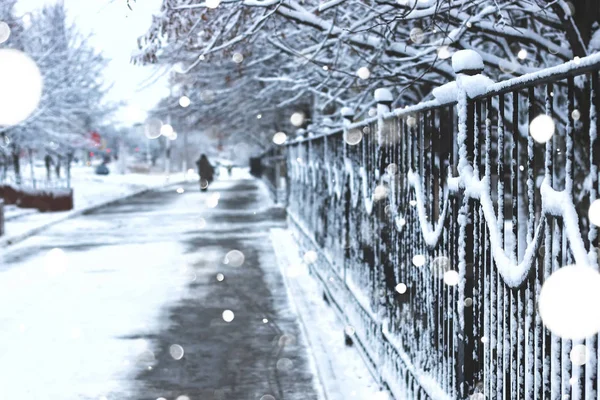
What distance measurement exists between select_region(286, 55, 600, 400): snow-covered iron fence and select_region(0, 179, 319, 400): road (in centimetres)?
95

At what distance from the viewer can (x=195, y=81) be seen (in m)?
22.0

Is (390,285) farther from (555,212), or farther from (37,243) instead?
Answer: (37,243)

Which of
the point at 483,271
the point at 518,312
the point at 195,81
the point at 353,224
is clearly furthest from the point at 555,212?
the point at 195,81

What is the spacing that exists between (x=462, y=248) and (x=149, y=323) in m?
5.36

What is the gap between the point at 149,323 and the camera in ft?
27.2

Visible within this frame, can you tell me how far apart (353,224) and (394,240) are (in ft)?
6.87

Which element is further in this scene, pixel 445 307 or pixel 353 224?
pixel 353 224

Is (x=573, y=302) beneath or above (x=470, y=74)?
beneath

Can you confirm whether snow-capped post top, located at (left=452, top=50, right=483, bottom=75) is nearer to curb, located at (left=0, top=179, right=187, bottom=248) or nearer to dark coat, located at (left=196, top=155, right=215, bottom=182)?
curb, located at (left=0, top=179, right=187, bottom=248)

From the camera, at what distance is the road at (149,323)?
611cm

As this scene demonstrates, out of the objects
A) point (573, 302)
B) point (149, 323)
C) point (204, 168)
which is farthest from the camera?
point (204, 168)

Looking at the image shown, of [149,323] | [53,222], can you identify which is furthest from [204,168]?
[149,323]

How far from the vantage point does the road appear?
241 inches

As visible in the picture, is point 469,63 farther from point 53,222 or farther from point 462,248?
point 53,222
